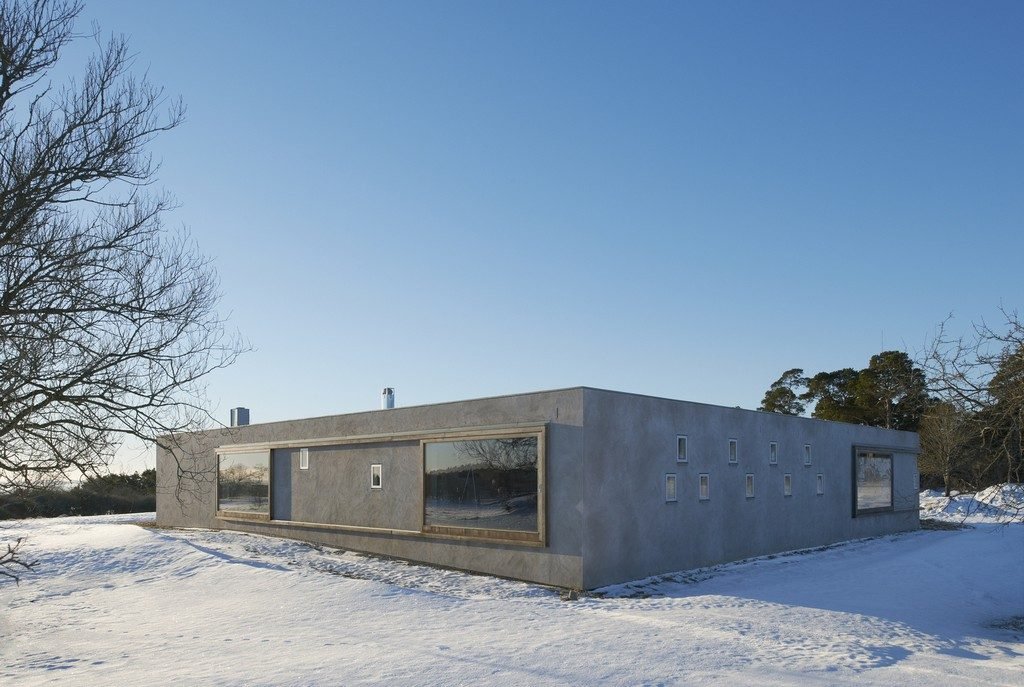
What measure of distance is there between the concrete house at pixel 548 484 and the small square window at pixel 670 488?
1.4 inches

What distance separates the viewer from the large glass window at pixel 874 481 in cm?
2470

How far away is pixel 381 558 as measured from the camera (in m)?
18.2

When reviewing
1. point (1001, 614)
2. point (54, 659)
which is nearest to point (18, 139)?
point (54, 659)

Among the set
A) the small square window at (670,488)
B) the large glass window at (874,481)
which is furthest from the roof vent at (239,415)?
the large glass window at (874,481)

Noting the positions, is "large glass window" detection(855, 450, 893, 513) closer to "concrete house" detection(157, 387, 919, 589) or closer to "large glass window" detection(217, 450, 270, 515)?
"concrete house" detection(157, 387, 919, 589)

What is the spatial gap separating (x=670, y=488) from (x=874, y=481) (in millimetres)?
11828

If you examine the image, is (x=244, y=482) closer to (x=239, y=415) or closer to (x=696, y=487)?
(x=239, y=415)

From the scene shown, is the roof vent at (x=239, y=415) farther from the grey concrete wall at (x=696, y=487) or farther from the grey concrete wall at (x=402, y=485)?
the grey concrete wall at (x=696, y=487)

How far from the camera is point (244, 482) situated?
73.5ft

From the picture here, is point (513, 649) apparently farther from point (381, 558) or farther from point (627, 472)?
point (381, 558)

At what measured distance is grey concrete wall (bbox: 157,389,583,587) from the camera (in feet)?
48.4

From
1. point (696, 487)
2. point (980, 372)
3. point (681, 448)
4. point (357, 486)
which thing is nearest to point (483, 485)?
point (681, 448)

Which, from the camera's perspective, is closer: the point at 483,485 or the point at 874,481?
the point at 483,485

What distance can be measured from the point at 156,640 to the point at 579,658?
18.7 feet
